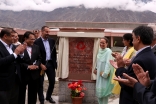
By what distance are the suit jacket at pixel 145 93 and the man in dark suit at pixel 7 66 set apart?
205 centimetres

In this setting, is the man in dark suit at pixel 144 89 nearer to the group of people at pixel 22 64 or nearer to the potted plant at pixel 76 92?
the group of people at pixel 22 64

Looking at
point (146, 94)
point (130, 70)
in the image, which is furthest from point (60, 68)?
point (146, 94)

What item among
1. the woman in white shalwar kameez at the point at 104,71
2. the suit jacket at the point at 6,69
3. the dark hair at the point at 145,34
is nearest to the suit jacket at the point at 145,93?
the dark hair at the point at 145,34

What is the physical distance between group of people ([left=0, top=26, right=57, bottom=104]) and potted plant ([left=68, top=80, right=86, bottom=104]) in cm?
55

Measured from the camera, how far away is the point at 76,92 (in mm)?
5602

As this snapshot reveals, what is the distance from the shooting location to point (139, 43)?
280cm

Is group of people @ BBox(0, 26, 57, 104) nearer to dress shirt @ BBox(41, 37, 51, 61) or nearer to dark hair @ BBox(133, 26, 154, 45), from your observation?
dress shirt @ BBox(41, 37, 51, 61)

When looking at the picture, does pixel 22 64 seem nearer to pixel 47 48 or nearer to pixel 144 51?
pixel 47 48

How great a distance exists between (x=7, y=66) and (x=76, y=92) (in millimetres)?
2123

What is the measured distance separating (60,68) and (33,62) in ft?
3.74

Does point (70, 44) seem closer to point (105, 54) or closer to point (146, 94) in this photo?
point (105, 54)

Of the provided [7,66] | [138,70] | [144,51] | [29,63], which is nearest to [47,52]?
[29,63]

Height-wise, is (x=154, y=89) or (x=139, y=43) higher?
(x=139, y=43)

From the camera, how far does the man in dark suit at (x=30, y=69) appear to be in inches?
183
